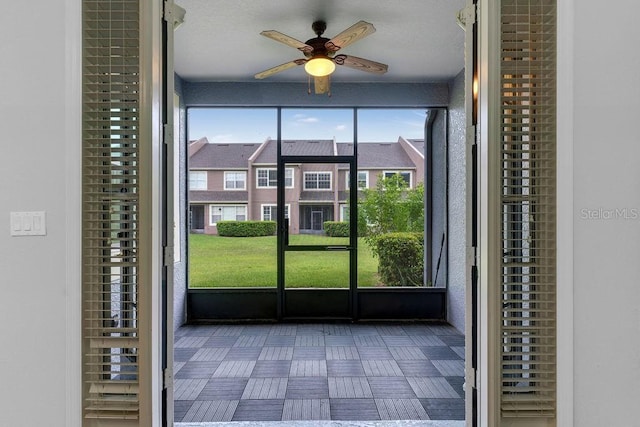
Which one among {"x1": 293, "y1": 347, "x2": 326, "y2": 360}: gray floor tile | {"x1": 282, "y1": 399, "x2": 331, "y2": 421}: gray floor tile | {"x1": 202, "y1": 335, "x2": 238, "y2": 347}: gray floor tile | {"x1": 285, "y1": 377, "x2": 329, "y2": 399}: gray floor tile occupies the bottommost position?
{"x1": 202, "y1": 335, "x2": 238, "y2": 347}: gray floor tile

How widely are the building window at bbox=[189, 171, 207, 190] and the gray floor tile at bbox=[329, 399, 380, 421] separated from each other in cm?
299

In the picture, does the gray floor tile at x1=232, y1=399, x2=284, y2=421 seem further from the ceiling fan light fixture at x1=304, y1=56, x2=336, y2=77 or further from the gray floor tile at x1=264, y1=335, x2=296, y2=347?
the ceiling fan light fixture at x1=304, y1=56, x2=336, y2=77

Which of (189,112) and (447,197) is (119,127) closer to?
(189,112)

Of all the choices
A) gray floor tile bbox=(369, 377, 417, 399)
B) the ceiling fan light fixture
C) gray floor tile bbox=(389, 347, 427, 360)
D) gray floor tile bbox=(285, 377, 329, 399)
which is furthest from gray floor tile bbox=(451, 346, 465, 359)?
the ceiling fan light fixture

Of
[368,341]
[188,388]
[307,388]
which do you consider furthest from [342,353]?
[188,388]

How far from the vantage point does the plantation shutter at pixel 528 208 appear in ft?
5.67

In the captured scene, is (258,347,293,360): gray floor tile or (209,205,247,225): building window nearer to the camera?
(258,347,293,360): gray floor tile

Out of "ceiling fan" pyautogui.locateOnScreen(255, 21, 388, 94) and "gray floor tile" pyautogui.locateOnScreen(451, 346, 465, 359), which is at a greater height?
"ceiling fan" pyautogui.locateOnScreen(255, 21, 388, 94)

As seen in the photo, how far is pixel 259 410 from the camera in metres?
2.59

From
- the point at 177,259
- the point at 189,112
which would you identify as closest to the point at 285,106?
the point at 189,112
